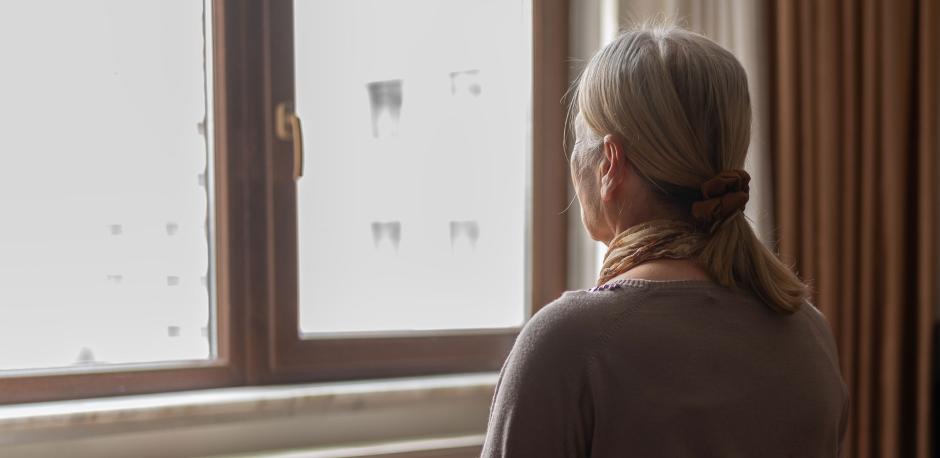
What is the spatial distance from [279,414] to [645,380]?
1.03 m

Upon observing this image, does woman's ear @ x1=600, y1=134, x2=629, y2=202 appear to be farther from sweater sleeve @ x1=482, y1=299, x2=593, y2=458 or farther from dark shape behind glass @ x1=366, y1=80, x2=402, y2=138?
dark shape behind glass @ x1=366, y1=80, x2=402, y2=138

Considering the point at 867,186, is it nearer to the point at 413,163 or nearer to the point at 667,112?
the point at 413,163

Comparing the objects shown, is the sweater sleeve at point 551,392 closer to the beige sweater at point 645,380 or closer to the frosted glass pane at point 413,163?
the beige sweater at point 645,380

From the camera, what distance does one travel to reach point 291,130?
177 centimetres

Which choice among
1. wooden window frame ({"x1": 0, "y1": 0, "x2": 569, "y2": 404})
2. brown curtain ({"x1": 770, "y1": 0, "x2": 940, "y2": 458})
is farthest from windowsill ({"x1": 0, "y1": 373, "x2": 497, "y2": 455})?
brown curtain ({"x1": 770, "y1": 0, "x2": 940, "y2": 458})

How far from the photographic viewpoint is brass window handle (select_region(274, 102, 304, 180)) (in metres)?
1.75

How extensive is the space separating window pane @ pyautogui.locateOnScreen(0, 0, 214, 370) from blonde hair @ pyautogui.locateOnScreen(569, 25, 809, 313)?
1.10 metres

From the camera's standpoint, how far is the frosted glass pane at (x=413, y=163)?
72.8 inches

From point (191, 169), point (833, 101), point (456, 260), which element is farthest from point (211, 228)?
point (833, 101)

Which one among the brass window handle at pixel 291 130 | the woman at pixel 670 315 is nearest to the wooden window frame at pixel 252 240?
the brass window handle at pixel 291 130

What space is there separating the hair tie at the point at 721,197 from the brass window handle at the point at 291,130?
1.05 m

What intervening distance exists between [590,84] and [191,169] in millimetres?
1088

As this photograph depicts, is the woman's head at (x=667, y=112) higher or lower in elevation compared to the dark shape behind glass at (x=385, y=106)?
lower

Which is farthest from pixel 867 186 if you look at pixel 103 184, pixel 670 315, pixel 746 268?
pixel 103 184
